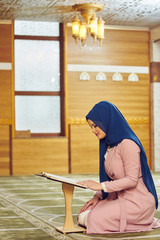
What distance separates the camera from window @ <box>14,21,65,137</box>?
9.85 m

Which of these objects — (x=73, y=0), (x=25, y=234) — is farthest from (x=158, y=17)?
(x=25, y=234)

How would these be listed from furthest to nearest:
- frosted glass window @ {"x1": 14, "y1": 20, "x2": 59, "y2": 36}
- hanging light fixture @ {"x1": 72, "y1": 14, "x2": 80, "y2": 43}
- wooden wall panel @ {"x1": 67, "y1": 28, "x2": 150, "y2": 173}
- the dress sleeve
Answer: wooden wall panel @ {"x1": 67, "y1": 28, "x2": 150, "y2": 173} → frosted glass window @ {"x1": 14, "y1": 20, "x2": 59, "y2": 36} → hanging light fixture @ {"x1": 72, "y1": 14, "x2": 80, "y2": 43} → the dress sleeve

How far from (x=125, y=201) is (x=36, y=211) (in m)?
1.62

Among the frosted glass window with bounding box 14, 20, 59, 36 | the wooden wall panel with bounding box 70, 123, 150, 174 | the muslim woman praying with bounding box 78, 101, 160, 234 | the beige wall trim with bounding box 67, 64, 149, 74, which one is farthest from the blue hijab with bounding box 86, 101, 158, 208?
the frosted glass window with bounding box 14, 20, 59, 36

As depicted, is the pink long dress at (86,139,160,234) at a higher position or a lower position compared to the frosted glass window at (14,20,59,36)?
lower

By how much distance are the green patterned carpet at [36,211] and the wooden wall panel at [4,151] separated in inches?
26.3

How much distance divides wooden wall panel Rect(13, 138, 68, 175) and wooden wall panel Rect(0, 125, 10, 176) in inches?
5.6

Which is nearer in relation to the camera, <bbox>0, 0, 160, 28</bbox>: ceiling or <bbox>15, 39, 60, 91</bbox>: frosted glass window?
<bbox>0, 0, 160, 28</bbox>: ceiling

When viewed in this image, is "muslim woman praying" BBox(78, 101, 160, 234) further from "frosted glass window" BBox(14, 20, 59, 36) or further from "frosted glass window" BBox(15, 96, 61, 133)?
"frosted glass window" BBox(14, 20, 59, 36)

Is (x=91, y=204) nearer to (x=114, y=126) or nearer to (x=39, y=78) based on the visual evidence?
(x=114, y=126)

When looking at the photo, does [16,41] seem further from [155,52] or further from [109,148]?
[109,148]

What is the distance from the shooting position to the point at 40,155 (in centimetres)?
973

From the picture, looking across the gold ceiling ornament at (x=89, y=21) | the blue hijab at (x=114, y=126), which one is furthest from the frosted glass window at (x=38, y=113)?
the blue hijab at (x=114, y=126)

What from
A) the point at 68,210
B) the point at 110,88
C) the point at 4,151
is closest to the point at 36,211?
the point at 68,210
